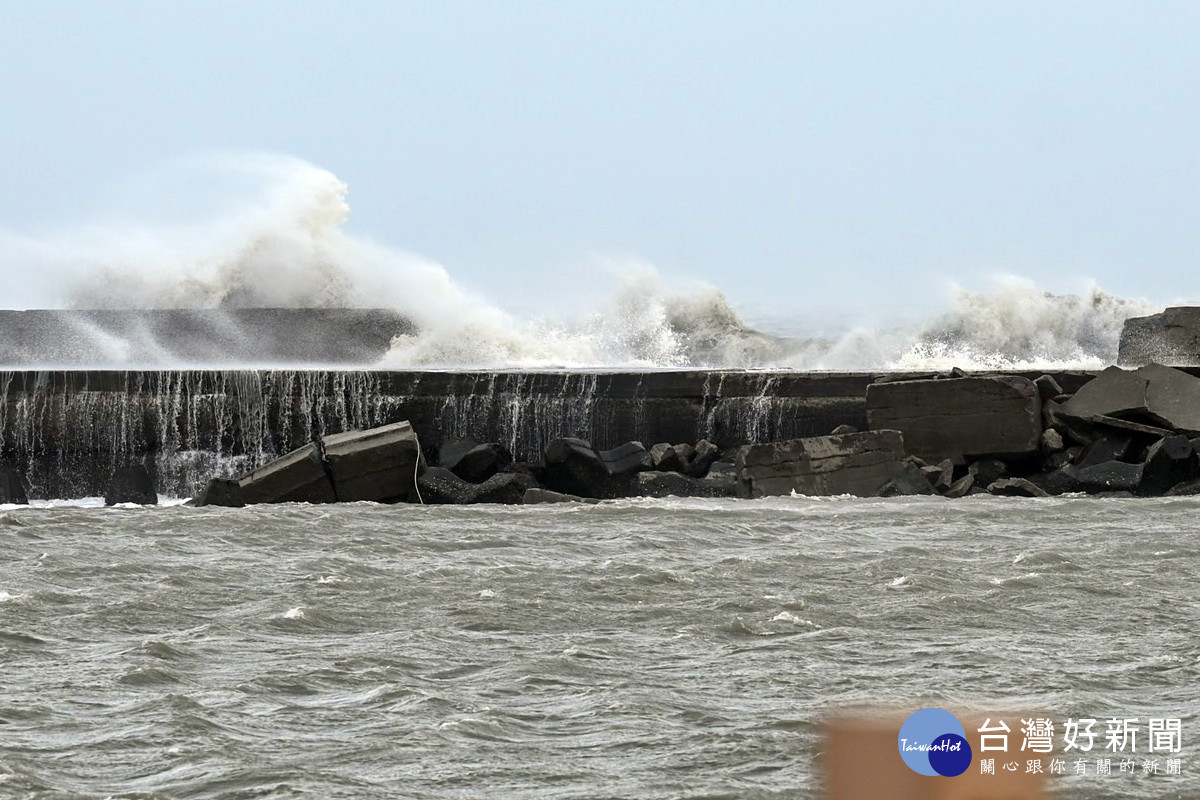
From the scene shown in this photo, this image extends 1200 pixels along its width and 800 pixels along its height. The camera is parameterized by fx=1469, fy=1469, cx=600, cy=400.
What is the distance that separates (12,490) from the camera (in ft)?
49.8

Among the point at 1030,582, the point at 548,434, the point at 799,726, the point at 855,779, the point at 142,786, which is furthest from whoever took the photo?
the point at 548,434

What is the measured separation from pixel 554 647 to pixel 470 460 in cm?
767

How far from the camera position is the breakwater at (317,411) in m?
15.4

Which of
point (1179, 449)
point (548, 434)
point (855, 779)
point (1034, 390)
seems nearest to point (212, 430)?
point (548, 434)

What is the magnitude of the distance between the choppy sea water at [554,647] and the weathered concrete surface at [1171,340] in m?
9.64

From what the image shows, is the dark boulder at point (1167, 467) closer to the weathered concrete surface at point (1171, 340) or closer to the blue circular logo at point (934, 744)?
the weathered concrete surface at point (1171, 340)

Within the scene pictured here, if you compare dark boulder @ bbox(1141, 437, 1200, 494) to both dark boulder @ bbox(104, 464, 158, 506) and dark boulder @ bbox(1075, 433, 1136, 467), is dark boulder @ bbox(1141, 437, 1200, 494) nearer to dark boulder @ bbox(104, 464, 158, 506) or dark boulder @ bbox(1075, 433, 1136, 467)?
dark boulder @ bbox(1075, 433, 1136, 467)

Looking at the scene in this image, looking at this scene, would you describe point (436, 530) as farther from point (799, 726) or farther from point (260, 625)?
point (799, 726)

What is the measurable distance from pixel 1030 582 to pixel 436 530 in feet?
15.2

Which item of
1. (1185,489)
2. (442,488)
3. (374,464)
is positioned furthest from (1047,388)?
(374,464)

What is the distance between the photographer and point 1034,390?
14.1 m

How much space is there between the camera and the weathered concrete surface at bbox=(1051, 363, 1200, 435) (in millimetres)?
13625

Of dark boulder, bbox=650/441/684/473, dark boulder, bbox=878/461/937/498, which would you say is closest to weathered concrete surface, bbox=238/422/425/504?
dark boulder, bbox=650/441/684/473

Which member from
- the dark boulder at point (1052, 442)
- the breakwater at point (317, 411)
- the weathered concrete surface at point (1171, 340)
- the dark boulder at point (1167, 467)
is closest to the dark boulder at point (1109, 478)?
the dark boulder at point (1167, 467)
